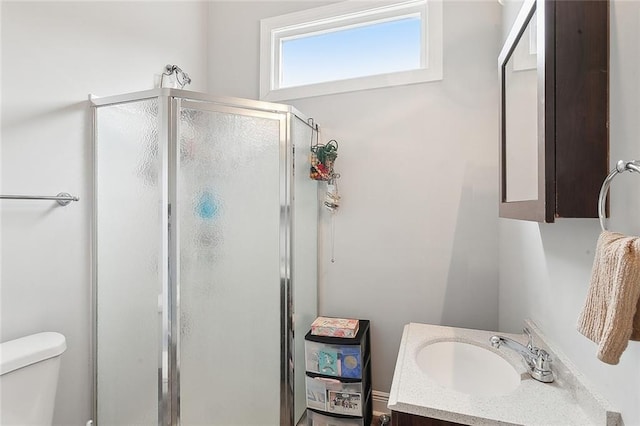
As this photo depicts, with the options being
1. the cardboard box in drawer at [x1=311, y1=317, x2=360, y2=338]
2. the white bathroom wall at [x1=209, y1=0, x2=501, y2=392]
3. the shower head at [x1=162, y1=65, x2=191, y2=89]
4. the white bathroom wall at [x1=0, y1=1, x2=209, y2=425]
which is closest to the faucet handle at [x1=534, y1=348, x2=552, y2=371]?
the white bathroom wall at [x1=209, y1=0, x2=501, y2=392]

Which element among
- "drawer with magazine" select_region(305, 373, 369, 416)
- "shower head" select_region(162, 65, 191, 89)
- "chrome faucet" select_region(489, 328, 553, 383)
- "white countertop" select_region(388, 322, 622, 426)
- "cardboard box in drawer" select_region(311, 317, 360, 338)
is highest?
"shower head" select_region(162, 65, 191, 89)

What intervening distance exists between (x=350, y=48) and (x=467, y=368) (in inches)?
75.8

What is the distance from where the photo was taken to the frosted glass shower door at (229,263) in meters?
1.49

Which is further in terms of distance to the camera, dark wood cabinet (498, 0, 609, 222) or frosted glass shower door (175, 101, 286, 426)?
frosted glass shower door (175, 101, 286, 426)

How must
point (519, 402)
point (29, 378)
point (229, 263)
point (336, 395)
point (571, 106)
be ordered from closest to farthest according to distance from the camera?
point (571, 106)
point (519, 402)
point (29, 378)
point (229, 263)
point (336, 395)

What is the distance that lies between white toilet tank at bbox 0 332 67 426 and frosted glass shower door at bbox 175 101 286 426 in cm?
46

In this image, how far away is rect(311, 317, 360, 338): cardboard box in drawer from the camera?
1.77 meters

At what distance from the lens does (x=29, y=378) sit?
46.6 inches

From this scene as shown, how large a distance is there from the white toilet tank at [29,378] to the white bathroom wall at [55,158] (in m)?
0.15

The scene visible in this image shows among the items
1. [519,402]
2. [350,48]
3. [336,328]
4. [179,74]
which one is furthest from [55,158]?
[519,402]

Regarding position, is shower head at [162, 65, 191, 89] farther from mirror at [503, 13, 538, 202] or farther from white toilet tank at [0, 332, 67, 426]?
mirror at [503, 13, 538, 202]

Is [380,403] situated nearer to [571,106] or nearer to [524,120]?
[524,120]

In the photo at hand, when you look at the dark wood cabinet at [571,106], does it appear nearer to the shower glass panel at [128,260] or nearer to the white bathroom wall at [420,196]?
the white bathroom wall at [420,196]

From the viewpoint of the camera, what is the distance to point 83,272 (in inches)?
60.8
